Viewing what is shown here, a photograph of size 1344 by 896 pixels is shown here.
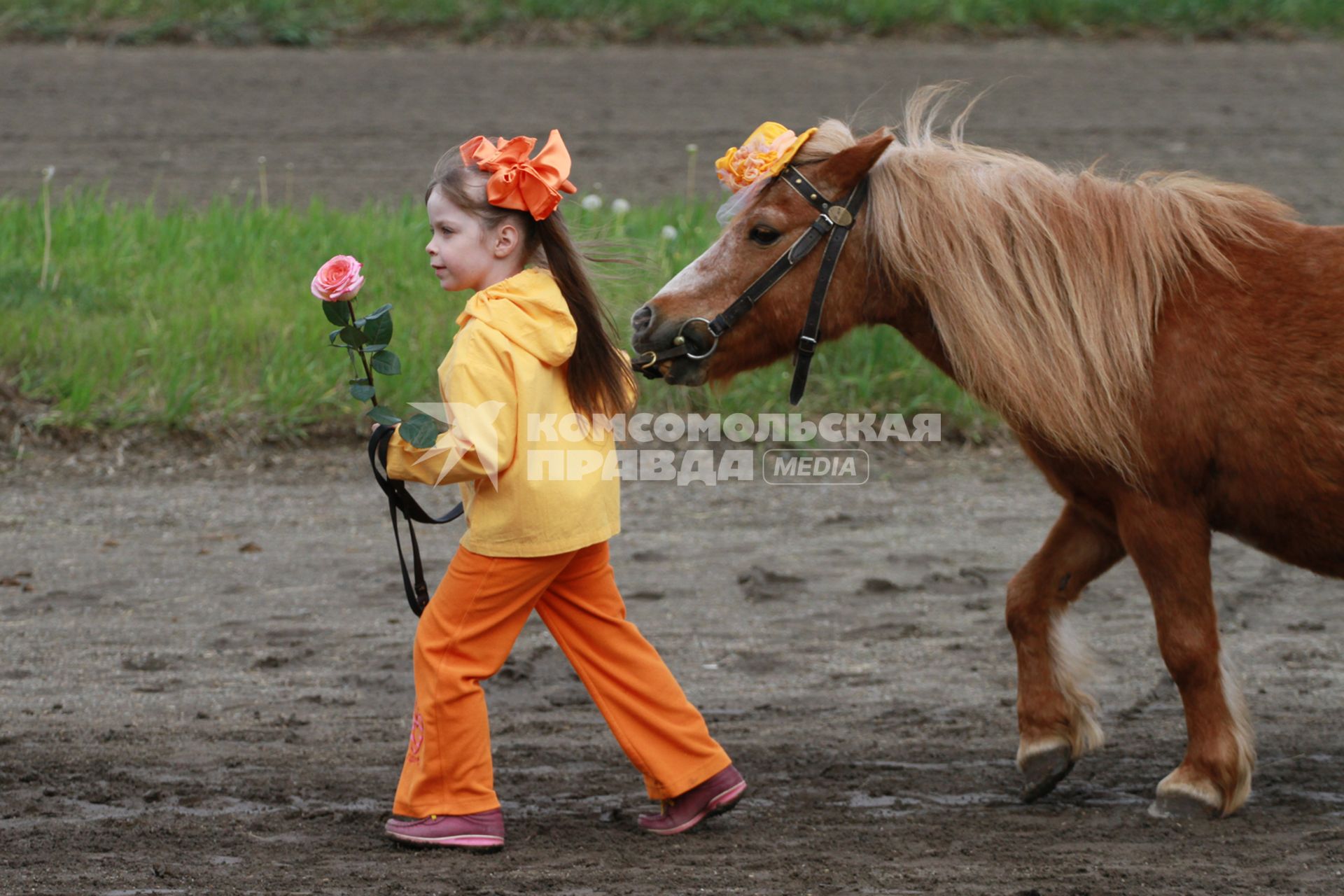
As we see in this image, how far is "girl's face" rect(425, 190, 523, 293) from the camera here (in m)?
2.96

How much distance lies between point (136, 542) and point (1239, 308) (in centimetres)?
389

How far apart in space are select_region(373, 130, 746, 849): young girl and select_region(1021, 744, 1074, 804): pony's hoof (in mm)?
774

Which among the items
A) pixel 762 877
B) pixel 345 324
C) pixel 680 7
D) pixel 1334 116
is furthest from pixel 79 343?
pixel 1334 116

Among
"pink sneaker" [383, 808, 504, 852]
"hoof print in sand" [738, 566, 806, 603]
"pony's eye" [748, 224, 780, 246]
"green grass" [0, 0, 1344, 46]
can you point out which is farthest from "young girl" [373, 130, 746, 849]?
"green grass" [0, 0, 1344, 46]

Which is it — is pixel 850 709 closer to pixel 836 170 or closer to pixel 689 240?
pixel 836 170

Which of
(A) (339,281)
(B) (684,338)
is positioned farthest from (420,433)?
(B) (684,338)

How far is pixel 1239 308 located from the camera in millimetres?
3123

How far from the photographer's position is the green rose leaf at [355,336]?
2943mm

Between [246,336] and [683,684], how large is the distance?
3182mm

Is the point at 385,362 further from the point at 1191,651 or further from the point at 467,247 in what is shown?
the point at 1191,651

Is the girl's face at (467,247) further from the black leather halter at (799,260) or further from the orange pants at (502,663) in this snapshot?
the orange pants at (502,663)

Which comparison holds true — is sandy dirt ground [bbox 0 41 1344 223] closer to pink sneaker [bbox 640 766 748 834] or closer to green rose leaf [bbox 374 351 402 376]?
green rose leaf [bbox 374 351 402 376]

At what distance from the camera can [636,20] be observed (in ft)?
40.5

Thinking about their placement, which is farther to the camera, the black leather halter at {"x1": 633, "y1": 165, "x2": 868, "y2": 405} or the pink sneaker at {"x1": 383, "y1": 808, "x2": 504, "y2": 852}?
the black leather halter at {"x1": 633, "y1": 165, "x2": 868, "y2": 405}
